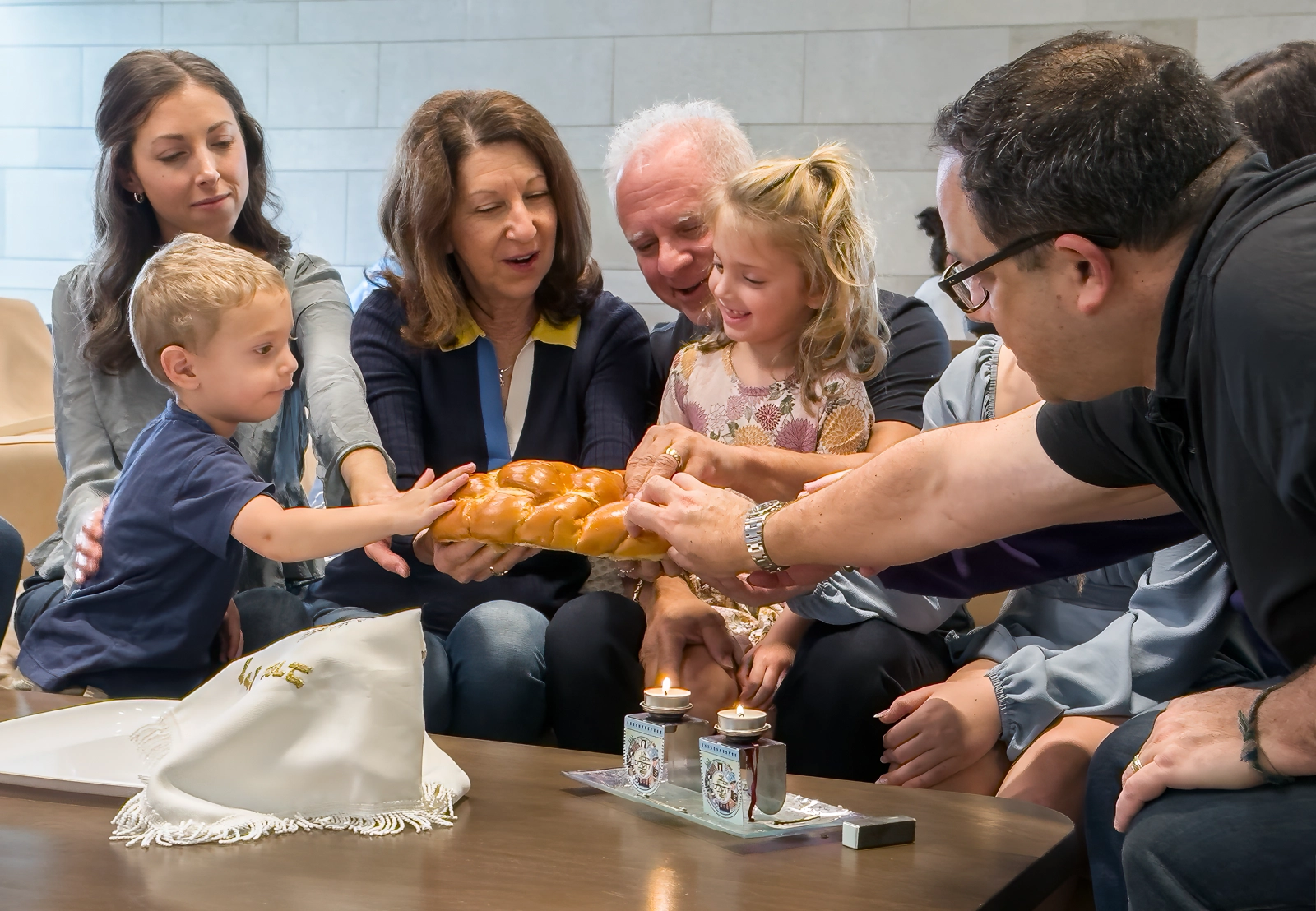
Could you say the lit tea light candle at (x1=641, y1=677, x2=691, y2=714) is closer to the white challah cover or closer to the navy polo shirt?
the white challah cover

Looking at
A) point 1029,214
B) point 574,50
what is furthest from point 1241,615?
point 574,50

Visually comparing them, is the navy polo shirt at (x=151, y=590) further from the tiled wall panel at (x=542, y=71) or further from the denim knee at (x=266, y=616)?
the tiled wall panel at (x=542, y=71)

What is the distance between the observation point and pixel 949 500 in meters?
1.54

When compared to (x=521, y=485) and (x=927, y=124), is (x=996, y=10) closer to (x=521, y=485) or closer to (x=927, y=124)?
(x=927, y=124)

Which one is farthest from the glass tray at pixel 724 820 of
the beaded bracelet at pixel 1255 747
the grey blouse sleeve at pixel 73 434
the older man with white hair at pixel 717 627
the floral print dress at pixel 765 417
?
the grey blouse sleeve at pixel 73 434

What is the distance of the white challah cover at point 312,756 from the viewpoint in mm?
1274

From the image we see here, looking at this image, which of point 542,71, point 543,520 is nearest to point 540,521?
point 543,520

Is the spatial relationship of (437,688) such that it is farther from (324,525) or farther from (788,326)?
(788,326)

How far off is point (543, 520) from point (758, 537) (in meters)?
0.34

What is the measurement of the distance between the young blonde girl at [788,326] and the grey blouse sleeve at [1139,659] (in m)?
0.37

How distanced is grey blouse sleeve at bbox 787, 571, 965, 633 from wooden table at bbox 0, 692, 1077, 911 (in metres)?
0.55

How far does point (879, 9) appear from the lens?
473cm

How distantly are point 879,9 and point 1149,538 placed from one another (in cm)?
358

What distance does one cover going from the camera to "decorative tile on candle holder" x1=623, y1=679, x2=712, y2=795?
1.39 m
